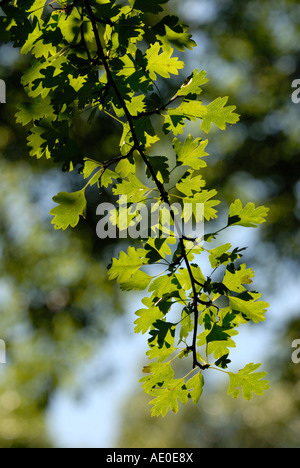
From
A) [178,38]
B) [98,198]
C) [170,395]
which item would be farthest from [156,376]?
[98,198]

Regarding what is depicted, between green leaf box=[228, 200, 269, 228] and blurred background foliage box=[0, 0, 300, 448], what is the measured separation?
4.72 meters

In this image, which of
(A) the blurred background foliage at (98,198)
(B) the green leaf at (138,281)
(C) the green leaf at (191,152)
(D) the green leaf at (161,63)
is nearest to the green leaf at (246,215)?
(C) the green leaf at (191,152)

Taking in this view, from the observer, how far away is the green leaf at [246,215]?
1.15 metres

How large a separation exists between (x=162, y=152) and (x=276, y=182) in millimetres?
1571

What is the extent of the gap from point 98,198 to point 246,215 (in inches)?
185

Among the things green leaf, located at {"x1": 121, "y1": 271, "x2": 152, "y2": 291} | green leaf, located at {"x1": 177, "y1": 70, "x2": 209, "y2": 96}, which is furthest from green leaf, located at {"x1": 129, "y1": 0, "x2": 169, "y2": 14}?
green leaf, located at {"x1": 121, "y1": 271, "x2": 152, "y2": 291}

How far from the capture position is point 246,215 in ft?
3.80

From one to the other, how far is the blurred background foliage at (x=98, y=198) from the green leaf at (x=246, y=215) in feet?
15.5

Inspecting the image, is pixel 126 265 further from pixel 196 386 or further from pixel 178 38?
pixel 178 38

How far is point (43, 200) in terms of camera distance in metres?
5.93

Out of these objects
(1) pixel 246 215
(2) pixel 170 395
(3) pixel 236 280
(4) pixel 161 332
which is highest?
(1) pixel 246 215
